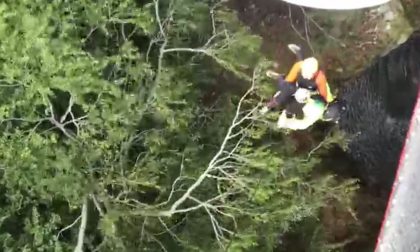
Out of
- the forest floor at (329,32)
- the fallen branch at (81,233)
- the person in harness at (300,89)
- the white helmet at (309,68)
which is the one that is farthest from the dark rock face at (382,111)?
the fallen branch at (81,233)

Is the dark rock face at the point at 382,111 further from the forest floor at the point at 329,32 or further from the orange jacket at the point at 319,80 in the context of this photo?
the orange jacket at the point at 319,80

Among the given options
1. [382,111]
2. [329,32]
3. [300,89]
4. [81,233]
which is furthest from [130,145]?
[329,32]

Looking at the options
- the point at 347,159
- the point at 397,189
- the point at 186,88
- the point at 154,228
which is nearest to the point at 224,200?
the point at 154,228

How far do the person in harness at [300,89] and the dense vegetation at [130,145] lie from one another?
154 millimetres

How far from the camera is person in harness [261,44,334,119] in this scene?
3.94 meters

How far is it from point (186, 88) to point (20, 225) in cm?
124

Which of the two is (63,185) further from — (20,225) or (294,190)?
(294,190)

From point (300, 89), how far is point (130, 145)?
103 centimetres

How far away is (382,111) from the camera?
4.54 m

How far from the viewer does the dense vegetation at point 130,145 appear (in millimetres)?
3986

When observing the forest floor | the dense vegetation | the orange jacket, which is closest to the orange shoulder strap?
the orange jacket

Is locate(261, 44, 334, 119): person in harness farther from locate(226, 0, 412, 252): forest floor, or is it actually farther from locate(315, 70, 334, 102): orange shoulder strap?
locate(226, 0, 412, 252): forest floor

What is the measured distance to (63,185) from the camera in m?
4.01

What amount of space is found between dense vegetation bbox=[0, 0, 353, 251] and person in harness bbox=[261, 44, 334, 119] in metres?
0.15
